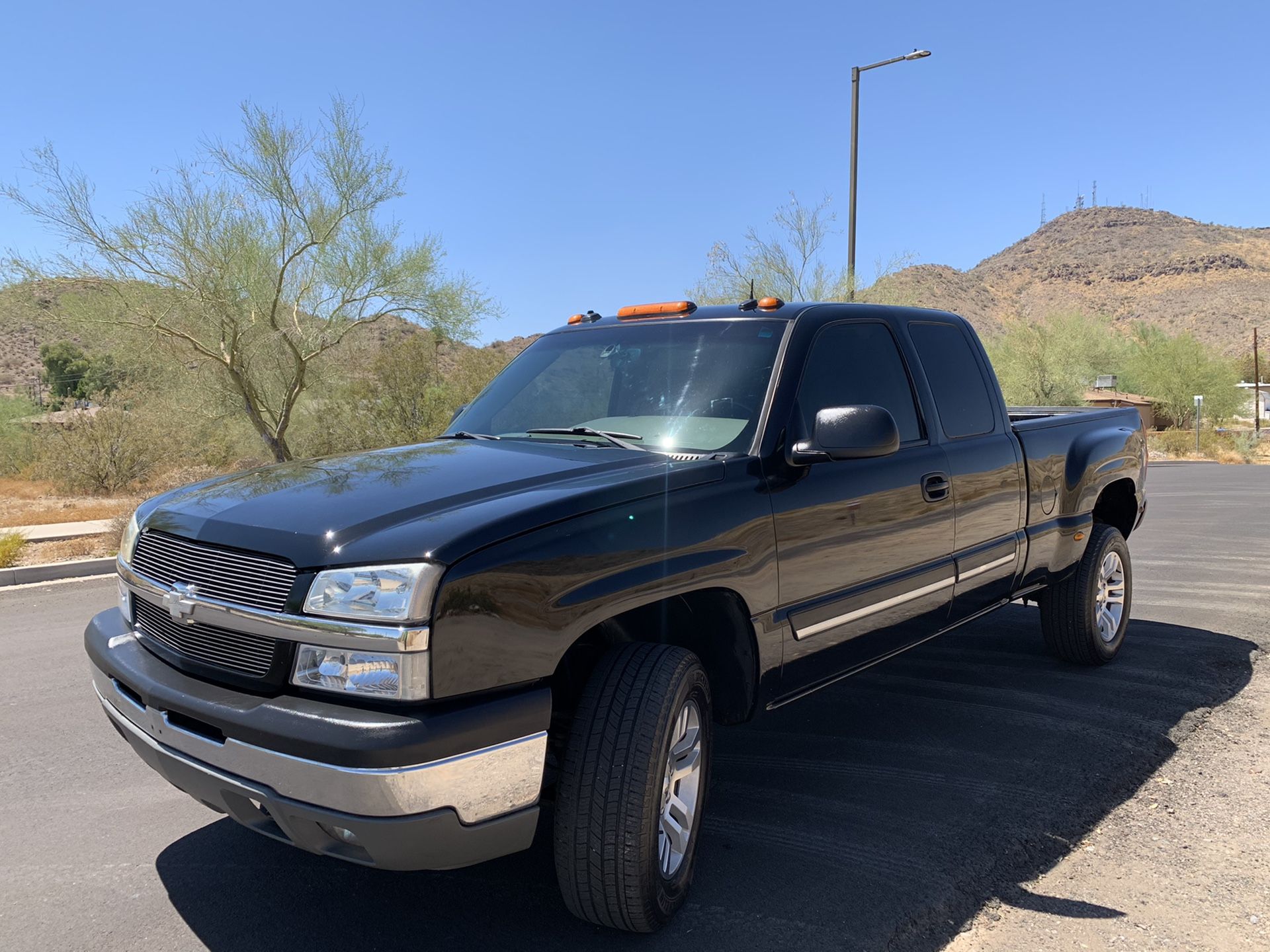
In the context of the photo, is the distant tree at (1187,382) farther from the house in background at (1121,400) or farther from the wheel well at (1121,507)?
the wheel well at (1121,507)

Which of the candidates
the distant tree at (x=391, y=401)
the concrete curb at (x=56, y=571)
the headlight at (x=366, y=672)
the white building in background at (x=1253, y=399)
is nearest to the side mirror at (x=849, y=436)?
the headlight at (x=366, y=672)

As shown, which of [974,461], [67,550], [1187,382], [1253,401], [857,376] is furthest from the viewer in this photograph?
[1253,401]

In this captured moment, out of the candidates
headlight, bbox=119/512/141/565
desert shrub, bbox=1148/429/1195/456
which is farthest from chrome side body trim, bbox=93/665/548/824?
desert shrub, bbox=1148/429/1195/456

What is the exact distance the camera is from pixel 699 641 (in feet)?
10.8

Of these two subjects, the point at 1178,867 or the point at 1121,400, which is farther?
the point at 1121,400

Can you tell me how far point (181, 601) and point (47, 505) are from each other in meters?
17.3

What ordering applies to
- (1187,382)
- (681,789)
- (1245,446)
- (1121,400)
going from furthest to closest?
(1187,382) < (1121,400) < (1245,446) < (681,789)

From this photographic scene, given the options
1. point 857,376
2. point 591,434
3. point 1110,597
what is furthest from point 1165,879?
point 1110,597

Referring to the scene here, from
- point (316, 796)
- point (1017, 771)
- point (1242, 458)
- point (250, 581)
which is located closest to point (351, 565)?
point (250, 581)

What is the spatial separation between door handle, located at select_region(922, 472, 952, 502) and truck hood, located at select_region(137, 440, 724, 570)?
4.40 ft

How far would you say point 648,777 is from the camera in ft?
8.66

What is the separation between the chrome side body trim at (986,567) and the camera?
437 cm

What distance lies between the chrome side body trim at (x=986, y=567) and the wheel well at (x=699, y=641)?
1542 millimetres

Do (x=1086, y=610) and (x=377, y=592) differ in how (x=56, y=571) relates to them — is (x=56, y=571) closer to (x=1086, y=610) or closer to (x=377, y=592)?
(x=377, y=592)
